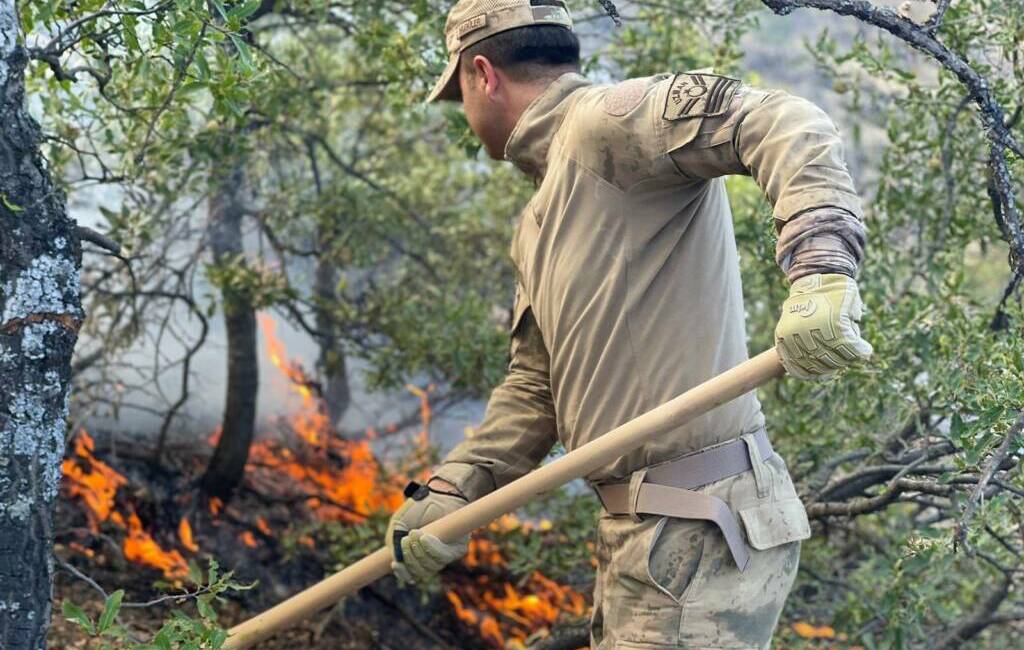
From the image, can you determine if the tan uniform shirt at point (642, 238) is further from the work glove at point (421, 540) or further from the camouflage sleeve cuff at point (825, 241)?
the work glove at point (421, 540)

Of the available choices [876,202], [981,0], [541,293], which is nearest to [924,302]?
[876,202]

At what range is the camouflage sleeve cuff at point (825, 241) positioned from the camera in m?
2.39

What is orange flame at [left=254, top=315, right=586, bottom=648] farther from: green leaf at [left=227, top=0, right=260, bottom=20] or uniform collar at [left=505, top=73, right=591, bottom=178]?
green leaf at [left=227, top=0, right=260, bottom=20]

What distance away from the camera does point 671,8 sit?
4.86m

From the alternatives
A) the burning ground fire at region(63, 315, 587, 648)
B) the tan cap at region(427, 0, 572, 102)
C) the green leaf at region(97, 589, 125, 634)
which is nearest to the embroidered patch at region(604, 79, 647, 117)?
the tan cap at region(427, 0, 572, 102)

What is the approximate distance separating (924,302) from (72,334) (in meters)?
2.82

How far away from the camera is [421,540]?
314 cm

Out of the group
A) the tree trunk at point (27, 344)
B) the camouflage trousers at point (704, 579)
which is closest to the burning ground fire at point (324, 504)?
the camouflage trousers at point (704, 579)

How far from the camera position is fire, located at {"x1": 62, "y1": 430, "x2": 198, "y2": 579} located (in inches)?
203

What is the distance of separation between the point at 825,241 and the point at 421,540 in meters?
1.36

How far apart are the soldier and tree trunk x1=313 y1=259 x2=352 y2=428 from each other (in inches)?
102

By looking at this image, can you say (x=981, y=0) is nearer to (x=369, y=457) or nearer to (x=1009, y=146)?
(x=1009, y=146)

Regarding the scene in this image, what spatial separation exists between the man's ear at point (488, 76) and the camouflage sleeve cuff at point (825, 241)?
3.35ft

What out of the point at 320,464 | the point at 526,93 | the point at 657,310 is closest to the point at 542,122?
the point at 526,93
